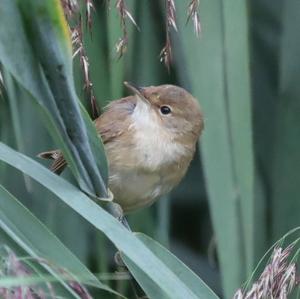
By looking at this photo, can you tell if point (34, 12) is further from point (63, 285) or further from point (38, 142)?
point (38, 142)

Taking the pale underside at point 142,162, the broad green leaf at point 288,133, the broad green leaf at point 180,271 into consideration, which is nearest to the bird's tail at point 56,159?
the pale underside at point 142,162

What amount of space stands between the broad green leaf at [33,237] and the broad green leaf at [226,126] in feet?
2.91

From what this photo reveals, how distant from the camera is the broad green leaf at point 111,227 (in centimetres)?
138

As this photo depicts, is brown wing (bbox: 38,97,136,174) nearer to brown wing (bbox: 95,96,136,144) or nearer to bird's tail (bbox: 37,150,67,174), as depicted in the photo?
brown wing (bbox: 95,96,136,144)

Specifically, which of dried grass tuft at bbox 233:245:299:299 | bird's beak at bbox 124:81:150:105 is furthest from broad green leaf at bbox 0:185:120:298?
bird's beak at bbox 124:81:150:105

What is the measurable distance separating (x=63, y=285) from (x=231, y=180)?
99 centimetres

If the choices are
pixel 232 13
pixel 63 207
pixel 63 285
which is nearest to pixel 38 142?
pixel 63 207

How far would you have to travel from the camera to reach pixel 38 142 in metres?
2.71

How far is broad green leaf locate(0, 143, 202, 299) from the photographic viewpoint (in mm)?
1381

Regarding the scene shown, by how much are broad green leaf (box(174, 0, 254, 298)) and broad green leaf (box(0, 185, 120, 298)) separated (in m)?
0.89

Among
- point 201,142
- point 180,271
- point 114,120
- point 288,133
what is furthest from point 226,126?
point 180,271

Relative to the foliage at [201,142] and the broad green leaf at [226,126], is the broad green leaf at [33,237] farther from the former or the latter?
the broad green leaf at [226,126]

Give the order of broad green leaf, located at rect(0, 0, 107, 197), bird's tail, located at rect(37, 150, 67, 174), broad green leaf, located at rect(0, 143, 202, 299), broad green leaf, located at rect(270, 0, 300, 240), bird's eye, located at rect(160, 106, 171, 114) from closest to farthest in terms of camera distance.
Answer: broad green leaf, located at rect(0, 0, 107, 197) < broad green leaf, located at rect(0, 143, 202, 299) < bird's tail, located at rect(37, 150, 67, 174) < broad green leaf, located at rect(270, 0, 300, 240) < bird's eye, located at rect(160, 106, 171, 114)

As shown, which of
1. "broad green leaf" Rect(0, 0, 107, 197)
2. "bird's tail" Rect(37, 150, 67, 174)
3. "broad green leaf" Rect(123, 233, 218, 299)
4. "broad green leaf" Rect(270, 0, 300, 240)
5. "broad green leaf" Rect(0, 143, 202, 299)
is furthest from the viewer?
"broad green leaf" Rect(270, 0, 300, 240)
